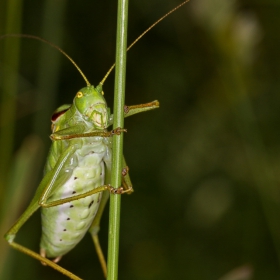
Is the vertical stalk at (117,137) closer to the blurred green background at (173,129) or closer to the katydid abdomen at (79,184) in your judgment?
the katydid abdomen at (79,184)

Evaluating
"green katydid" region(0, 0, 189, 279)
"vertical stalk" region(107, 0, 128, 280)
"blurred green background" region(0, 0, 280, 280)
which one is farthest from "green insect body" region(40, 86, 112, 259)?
"blurred green background" region(0, 0, 280, 280)

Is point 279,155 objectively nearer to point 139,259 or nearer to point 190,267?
point 190,267

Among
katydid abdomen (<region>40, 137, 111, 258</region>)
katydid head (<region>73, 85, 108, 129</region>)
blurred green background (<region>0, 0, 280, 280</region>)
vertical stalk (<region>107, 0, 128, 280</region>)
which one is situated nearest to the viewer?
vertical stalk (<region>107, 0, 128, 280</region>)

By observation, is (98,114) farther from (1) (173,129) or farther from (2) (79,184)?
(1) (173,129)

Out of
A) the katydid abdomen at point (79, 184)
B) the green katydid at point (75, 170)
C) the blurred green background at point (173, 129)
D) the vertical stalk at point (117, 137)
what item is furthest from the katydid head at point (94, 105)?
the blurred green background at point (173, 129)

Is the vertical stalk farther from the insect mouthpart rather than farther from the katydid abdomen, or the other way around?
the katydid abdomen

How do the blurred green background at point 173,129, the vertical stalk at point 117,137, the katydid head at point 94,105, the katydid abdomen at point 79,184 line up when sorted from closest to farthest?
1. the vertical stalk at point 117,137
2. the katydid head at point 94,105
3. the katydid abdomen at point 79,184
4. the blurred green background at point 173,129

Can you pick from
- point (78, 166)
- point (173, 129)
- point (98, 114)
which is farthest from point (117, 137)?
point (173, 129)
